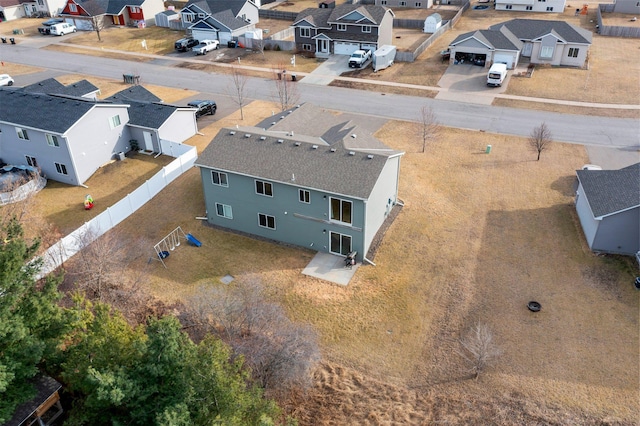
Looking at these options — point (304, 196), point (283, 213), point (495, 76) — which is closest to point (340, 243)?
point (304, 196)

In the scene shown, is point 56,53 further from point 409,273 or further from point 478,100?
point 409,273

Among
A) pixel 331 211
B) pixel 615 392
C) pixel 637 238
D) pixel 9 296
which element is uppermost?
pixel 9 296

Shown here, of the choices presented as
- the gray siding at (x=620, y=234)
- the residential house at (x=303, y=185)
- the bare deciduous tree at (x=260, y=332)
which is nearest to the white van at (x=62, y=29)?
the residential house at (x=303, y=185)

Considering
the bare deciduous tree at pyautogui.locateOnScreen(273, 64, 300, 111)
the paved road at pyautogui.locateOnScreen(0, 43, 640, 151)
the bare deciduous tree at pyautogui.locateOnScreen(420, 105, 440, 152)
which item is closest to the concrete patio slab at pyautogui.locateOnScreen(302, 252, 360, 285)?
the bare deciduous tree at pyautogui.locateOnScreen(420, 105, 440, 152)

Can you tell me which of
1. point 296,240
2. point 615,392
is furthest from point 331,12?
point 615,392

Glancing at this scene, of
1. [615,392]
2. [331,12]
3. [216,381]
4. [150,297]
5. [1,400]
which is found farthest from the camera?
[331,12]

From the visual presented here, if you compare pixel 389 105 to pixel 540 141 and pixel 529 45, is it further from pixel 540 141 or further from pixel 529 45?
pixel 529 45
